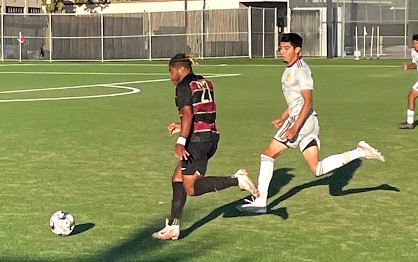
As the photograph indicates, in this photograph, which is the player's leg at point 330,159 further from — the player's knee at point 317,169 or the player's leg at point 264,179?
the player's leg at point 264,179

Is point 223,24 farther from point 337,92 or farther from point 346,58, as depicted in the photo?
point 337,92

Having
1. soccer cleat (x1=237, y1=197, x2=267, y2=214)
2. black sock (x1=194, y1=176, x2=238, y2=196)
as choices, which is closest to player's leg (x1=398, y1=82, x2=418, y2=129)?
soccer cleat (x1=237, y1=197, x2=267, y2=214)

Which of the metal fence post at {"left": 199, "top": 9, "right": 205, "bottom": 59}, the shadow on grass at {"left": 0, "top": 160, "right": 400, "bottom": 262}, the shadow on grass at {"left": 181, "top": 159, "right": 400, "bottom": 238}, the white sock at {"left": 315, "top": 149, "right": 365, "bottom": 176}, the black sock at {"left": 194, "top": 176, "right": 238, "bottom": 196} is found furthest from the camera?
the metal fence post at {"left": 199, "top": 9, "right": 205, "bottom": 59}

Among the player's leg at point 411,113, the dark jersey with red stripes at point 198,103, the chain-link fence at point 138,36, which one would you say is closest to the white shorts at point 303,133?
the dark jersey with red stripes at point 198,103

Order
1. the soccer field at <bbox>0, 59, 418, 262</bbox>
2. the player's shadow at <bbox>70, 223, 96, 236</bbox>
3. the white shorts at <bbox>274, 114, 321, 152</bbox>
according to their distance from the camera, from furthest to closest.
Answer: the white shorts at <bbox>274, 114, 321, 152</bbox> → the player's shadow at <bbox>70, 223, 96, 236</bbox> → the soccer field at <bbox>0, 59, 418, 262</bbox>

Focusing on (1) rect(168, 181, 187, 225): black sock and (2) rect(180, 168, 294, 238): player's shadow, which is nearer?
(1) rect(168, 181, 187, 225): black sock

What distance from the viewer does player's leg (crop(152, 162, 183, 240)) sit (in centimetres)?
753

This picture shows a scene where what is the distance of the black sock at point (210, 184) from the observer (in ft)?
25.6

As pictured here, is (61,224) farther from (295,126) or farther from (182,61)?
(295,126)

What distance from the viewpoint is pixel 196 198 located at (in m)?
9.59

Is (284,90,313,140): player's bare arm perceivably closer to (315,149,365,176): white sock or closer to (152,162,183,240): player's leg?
(315,149,365,176): white sock

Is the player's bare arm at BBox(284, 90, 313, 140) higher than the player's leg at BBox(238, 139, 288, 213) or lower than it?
higher

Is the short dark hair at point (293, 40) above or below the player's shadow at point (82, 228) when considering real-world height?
above

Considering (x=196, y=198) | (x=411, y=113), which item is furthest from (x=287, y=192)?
(x=411, y=113)
